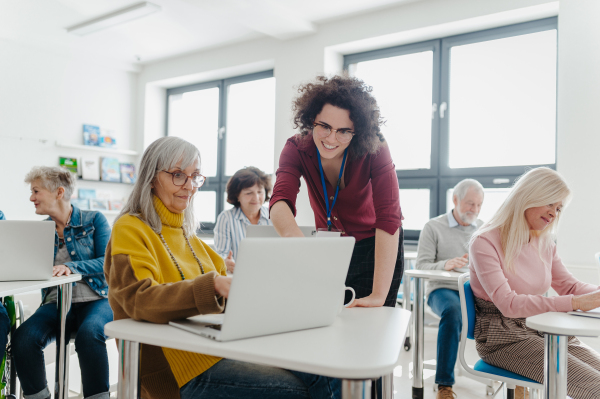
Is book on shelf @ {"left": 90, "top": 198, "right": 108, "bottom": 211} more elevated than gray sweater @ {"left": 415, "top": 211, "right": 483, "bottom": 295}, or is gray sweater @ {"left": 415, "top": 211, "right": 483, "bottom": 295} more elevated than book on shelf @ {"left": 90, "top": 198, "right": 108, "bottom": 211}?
book on shelf @ {"left": 90, "top": 198, "right": 108, "bottom": 211}

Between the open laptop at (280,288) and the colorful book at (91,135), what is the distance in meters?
5.22

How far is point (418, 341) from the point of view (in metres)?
2.53

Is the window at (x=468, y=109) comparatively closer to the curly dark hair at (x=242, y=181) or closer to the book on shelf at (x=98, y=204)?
the curly dark hair at (x=242, y=181)

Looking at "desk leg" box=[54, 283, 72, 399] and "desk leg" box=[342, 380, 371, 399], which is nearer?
"desk leg" box=[342, 380, 371, 399]

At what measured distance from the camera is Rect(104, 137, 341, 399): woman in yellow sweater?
1013 mm

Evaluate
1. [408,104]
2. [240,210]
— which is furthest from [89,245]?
[408,104]

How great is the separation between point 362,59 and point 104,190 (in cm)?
343

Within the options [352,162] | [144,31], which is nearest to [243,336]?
[352,162]

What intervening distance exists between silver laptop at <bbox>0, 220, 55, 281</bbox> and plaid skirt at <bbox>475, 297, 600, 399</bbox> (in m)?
1.69

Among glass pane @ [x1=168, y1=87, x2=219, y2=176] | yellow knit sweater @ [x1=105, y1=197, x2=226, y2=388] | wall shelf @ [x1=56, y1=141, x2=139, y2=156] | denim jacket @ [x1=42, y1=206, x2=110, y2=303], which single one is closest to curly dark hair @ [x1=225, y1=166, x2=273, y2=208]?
denim jacket @ [x1=42, y1=206, x2=110, y2=303]

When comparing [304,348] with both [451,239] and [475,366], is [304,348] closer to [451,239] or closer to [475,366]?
[475,366]

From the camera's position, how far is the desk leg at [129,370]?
3.22 feet

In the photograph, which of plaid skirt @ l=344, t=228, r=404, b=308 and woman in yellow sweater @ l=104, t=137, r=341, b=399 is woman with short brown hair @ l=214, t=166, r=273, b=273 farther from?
woman in yellow sweater @ l=104, t=137, r=341, b=399

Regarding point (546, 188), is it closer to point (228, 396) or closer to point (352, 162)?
point (352, 162)
